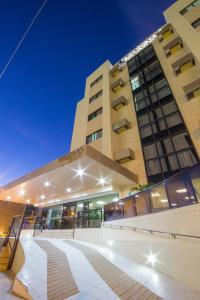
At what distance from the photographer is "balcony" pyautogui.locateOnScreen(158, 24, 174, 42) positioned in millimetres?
20684

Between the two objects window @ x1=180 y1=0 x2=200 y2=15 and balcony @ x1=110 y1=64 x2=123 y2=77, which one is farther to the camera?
balcony @ x1=110 y1=64 x2=123 y2=77

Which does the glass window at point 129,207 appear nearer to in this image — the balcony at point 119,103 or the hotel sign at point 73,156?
the hotel sign at point 73,156

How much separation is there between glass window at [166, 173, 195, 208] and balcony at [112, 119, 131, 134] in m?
11.9

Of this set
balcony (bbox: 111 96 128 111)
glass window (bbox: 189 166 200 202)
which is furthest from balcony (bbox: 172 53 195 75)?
glass window (bbox: 189 166 200 202)

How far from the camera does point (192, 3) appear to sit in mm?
18312

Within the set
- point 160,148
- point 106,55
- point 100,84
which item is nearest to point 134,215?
point 160,148

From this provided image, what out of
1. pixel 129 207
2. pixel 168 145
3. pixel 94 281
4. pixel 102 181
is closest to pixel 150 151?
pixel 168 145

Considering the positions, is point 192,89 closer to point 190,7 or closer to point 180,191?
point 190,7

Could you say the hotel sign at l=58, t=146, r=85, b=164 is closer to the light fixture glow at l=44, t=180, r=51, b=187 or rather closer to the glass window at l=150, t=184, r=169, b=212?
the light fixture glow at l=44, t=180, r=51, b=187

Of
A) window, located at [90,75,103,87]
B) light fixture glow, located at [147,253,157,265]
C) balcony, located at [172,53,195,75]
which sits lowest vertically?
light fixture glow, located at [147,253,157,265]

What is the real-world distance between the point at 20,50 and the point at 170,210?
10990 millimetres

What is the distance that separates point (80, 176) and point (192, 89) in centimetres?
1370

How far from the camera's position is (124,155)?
1513cm

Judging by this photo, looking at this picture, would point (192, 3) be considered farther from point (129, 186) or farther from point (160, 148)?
point (129, 186)
